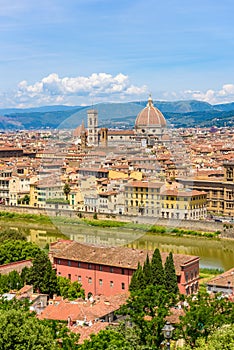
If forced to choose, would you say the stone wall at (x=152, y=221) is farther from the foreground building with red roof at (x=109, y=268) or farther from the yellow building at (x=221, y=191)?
the yellow building at (x=221, y=191)

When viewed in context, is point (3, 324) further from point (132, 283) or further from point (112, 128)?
point (132, 283)

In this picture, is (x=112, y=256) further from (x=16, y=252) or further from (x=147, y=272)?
(x=16, y=252)

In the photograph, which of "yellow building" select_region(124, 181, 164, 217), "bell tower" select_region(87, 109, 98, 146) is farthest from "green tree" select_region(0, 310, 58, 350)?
"bell tower" select_region(87, 109, 98, 146)

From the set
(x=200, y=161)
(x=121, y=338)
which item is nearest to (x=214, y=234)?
(x=121, y=338)

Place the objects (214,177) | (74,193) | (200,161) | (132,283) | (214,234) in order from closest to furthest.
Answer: (74,193) → (132,283) → (214,234) → (214,177) → (200,161)

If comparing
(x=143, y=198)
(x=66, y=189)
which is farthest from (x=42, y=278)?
(x=143, y=198)

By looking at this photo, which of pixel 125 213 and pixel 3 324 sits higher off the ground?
pixel 125 213
